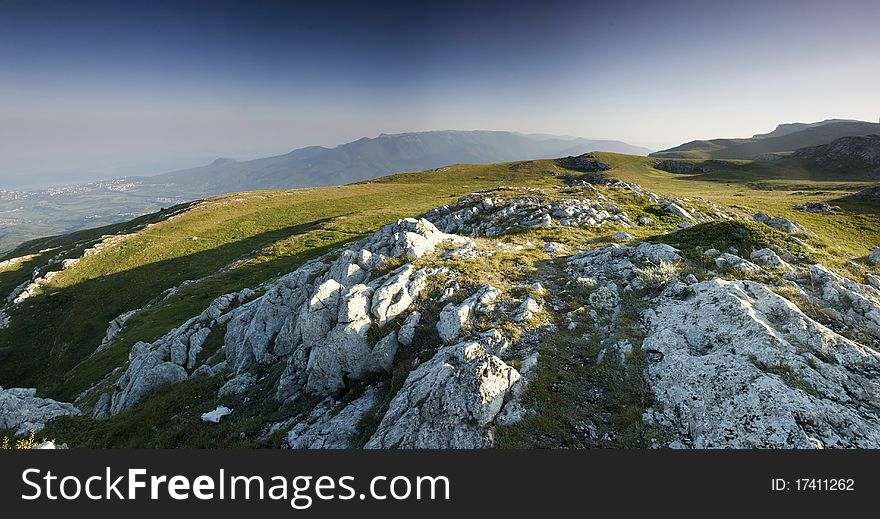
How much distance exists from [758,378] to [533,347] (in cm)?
638

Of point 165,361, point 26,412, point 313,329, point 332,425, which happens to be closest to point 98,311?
point 165,361

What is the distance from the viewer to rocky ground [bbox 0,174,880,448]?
383 inches

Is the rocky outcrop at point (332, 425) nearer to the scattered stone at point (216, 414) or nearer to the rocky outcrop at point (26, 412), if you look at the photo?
the scattered stone at point (216, 414)

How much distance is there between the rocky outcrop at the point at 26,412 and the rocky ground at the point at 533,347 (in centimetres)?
15

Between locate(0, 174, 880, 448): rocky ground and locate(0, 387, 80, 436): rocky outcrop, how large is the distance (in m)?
0.15

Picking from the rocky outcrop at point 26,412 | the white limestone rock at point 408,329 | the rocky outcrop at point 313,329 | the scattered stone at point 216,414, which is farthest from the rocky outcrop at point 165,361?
the white limestone rock at point 408,329

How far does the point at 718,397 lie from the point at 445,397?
307 inches

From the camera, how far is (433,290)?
16.9m

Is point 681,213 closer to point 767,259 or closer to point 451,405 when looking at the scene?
point 767,259

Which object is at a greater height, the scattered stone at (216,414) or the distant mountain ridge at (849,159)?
the distant mountain ridge at (849,159)

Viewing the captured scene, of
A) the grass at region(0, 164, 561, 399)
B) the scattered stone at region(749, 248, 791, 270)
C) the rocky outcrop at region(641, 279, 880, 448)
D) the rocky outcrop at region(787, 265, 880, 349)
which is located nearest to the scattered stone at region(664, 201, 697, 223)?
the scattered stone at region(749, 248, 791, 270)

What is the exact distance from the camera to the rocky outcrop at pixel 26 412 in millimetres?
15312

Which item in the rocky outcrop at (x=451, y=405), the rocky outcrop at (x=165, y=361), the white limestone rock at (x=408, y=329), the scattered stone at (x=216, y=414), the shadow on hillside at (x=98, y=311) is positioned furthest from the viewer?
the shadow on hillside at (x=98, y=311)

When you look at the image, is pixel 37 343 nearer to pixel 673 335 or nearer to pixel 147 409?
pixel 147 409
